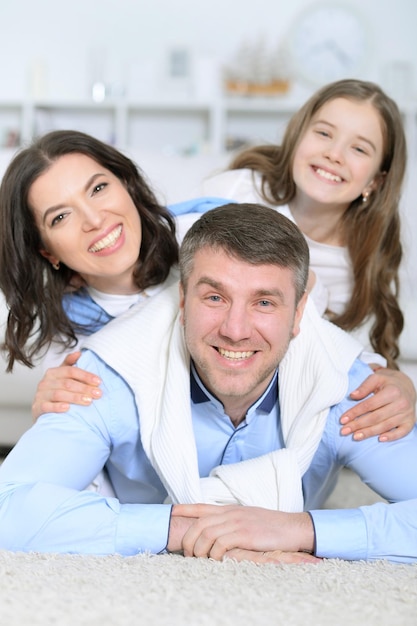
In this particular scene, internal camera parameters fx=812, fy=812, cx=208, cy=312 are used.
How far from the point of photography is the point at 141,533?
1.37m

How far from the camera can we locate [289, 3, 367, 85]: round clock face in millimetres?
5473

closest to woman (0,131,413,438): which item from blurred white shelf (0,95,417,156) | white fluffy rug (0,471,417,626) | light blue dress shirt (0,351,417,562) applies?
light blue dress shirt (0,351,417,562)

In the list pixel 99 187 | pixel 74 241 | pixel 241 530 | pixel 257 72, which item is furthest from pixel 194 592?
pixel 257 72

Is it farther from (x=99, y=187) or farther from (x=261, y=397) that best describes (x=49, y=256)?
(x=261, y=397)

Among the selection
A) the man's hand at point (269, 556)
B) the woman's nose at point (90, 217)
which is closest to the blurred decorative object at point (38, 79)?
the woman's nose at point (90, 217)

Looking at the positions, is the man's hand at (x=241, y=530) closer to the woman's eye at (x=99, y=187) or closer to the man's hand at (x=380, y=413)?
the man's hand at (x=380, y=413)

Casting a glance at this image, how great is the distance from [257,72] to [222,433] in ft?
13.5

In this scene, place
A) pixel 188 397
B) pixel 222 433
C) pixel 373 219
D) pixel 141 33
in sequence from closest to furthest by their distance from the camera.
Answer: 1. pixel 188 397
2. pixel 222 433
3. pixel 373 219
4. pixel 141 33

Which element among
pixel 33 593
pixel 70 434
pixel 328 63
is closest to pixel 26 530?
pixel 70 434

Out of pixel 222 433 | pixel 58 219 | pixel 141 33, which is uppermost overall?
pixel 141 33

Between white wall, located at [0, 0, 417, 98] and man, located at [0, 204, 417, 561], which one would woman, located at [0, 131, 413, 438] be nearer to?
man, located at [0, 204, 417, 561]

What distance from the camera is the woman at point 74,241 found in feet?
6.18

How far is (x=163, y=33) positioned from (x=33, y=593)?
16.8ft

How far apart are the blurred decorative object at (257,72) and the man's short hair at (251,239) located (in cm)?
401
